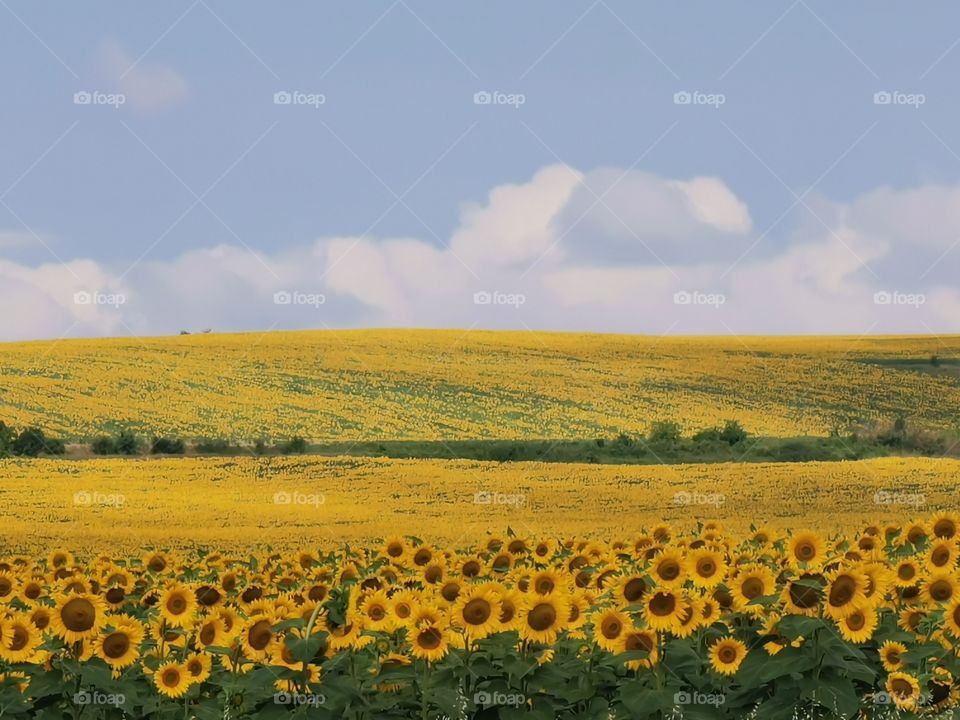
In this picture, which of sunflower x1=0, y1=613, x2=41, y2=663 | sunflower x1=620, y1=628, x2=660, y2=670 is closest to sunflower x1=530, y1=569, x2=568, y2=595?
sunflower x1=620, y1=628, x2=660, y2=670

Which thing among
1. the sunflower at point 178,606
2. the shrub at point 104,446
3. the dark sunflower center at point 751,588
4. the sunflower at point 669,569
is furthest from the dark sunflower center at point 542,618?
the shrub at point 104,446

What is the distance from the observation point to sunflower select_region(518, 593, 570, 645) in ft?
21.5

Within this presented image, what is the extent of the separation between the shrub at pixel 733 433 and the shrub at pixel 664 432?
2.75 ft

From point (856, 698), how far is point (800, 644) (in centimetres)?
41

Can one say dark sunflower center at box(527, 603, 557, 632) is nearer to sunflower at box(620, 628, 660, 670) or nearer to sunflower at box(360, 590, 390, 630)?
sunflower at box(620, 628, 660, 670)

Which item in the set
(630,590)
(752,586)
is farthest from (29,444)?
(752,586)

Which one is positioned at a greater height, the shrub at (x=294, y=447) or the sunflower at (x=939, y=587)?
the shrub at (x=294, y=447)

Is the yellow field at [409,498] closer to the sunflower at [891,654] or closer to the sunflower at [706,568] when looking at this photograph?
the sunflower at [706,568]

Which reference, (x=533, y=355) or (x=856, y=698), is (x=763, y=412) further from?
(x=856, y=698)

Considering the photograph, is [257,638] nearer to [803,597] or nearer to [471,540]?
[803,597]

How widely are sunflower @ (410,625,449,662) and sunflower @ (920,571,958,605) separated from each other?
8.84 ft

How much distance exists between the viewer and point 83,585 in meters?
8.37

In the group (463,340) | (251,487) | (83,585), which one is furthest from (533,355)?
(83,585)

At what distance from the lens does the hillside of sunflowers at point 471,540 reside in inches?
261
